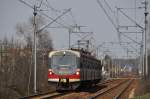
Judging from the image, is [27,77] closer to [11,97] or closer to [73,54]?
[73,54]

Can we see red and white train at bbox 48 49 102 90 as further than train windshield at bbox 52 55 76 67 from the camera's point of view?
No

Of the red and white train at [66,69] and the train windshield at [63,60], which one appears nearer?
the red and white train at [66,69]

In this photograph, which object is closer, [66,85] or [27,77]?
[66,85]

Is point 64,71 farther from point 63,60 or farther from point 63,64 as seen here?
point 63,60

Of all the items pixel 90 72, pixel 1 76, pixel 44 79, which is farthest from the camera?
pixel 44 79

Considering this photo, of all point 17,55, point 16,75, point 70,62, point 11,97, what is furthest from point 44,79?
point 11,97

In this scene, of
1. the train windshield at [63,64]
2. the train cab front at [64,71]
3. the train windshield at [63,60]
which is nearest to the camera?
the train cab front at [64,71]

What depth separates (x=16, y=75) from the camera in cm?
3572

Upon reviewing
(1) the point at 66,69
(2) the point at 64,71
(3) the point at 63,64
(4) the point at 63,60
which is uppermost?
(4) the point at 63,60

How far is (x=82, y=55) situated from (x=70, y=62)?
5.24 feet

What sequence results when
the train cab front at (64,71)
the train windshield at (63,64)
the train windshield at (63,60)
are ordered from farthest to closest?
the train windshield at (63,60) → the train windshield at (63,64) → the train cab front at (64,71)

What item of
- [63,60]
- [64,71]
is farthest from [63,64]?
[64,71]

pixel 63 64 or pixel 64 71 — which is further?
pixel 63 64

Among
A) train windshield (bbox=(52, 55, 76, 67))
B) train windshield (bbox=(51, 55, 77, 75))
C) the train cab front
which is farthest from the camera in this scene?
train windshield (bbox=(52, 55, 76, 67))
